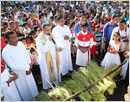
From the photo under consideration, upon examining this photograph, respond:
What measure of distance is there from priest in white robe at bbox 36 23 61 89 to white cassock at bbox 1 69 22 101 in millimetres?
1051

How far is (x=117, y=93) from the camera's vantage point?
3.50m

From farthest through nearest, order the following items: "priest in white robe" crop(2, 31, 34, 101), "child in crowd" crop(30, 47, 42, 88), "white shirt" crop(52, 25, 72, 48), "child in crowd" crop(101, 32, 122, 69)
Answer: "white shirt" crop(52, 25, 72, 48) → "child in crowd" crop(101, 32, 122, 69) → "child in crowd" crop(30, 47, 42, 88) → "priest in white robe" crop(2, 31, 34, 101)

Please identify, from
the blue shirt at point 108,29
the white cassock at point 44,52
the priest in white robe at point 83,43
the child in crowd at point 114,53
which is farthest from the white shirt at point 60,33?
the blue shirt at point 108,29

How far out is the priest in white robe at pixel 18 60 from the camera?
2.60 meters

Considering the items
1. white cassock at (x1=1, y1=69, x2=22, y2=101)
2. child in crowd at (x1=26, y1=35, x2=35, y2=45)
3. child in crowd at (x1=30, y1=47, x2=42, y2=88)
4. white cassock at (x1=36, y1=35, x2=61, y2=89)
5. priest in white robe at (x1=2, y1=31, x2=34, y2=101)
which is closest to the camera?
white cassock at (x1=1, y1=69, x2=22, y2=101)

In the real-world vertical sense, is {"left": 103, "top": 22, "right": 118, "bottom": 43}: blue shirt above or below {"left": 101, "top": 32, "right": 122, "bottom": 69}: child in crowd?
above

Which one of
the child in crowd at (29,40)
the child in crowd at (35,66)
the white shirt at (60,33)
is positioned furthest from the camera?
the child in crowd at (29,40)

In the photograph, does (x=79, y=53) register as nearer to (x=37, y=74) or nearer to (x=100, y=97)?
(x=37, y=74)

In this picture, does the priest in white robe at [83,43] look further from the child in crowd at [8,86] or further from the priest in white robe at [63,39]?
the child in crowd at [8,86]

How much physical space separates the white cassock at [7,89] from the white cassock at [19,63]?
18 cm

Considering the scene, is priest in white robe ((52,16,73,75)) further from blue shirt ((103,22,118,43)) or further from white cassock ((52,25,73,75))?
blue shirt ((103,22,118,43))

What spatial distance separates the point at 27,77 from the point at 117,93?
2566 millimetres

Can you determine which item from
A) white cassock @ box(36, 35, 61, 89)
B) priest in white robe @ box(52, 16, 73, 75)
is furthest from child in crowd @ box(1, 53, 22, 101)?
priest in white robe @ box(52, 16, 73, 75)

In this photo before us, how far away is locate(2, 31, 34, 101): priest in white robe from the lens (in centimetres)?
260
